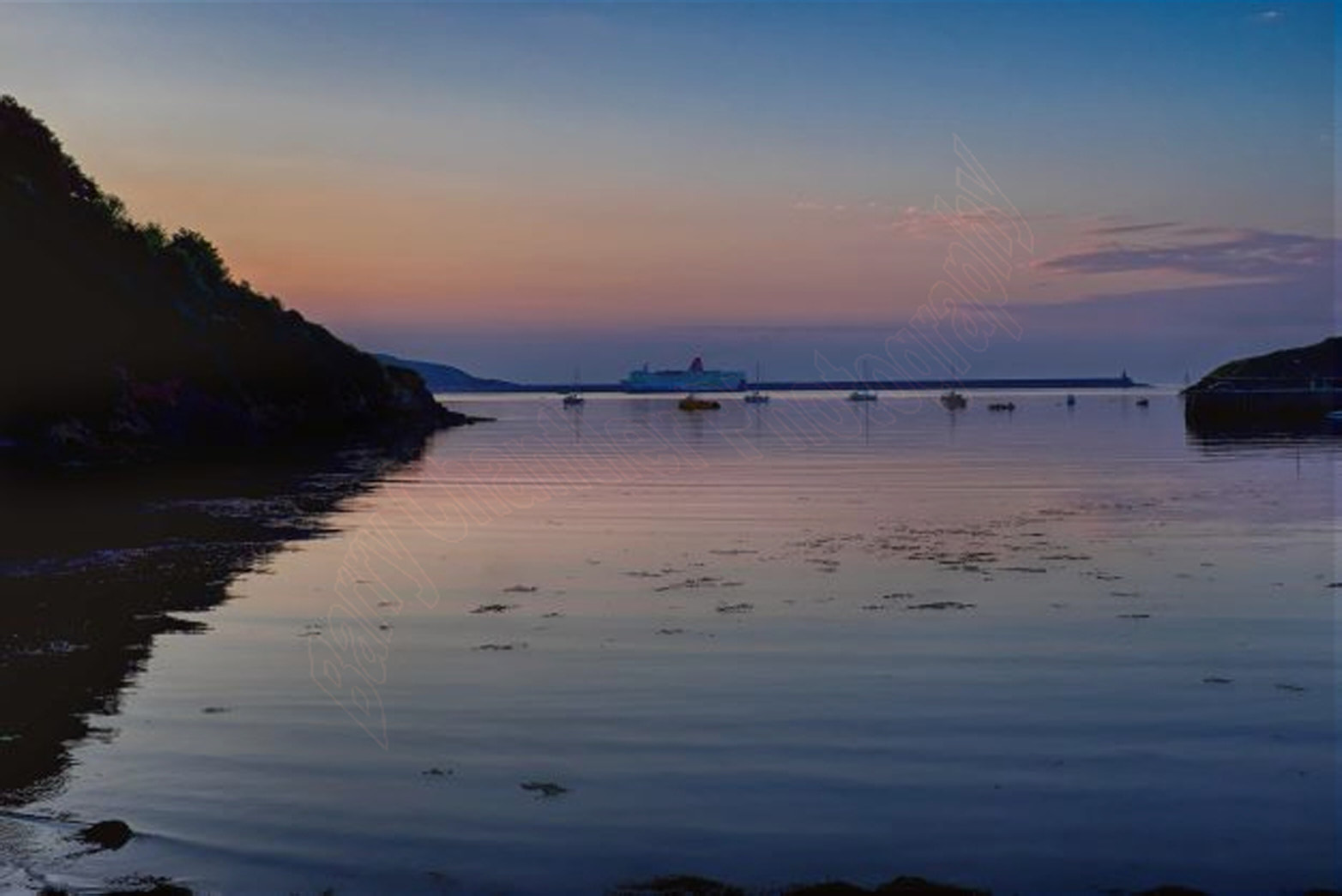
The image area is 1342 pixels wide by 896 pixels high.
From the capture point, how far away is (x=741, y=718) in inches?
615

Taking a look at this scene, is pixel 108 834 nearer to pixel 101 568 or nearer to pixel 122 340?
pixel 101 568

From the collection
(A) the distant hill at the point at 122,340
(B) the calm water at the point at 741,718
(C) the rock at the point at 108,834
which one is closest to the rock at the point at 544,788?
(B) the calm water at the point at 741,718

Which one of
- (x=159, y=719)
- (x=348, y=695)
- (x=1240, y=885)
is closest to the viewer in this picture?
(x=1240, y=885)

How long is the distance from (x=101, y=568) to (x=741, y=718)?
19.7 m

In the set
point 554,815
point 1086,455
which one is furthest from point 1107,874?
point 1086,455

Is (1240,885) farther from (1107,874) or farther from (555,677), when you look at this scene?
(555,677)

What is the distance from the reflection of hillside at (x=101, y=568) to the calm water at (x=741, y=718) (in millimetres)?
690

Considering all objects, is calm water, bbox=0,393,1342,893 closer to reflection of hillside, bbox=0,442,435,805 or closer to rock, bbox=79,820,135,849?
rock, bbox=79,820,135,849

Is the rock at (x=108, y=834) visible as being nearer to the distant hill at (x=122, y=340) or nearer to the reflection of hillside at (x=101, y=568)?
the reflection of hillside at (x=101, y=568)

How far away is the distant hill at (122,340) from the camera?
69.6m

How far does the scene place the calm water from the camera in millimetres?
10805

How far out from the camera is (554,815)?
1187 centimetres

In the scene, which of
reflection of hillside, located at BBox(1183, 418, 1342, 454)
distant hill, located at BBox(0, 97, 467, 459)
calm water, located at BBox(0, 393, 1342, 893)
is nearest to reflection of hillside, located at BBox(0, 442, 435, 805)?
calm water, located at BBox(0, 393, 1342, 893)

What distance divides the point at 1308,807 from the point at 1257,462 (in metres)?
60.6
